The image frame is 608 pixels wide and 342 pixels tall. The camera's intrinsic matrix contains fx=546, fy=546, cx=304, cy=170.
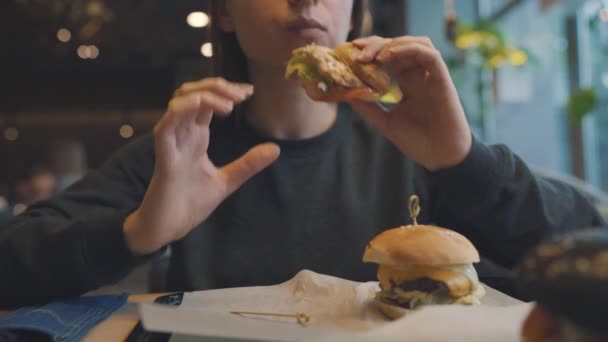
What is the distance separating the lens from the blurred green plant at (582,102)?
152 inches

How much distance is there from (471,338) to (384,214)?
91 cm

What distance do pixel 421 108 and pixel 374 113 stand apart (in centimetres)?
13

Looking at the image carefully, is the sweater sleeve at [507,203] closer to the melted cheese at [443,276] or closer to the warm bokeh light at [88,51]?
the melted cheese at [443,276]

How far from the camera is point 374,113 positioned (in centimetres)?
142

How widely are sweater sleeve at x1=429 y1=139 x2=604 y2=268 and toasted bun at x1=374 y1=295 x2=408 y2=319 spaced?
1.14 feet

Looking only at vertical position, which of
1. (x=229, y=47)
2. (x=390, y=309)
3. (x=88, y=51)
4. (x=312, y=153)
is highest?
(x=88, y=51)

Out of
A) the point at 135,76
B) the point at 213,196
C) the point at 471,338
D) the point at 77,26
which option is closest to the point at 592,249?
the point at 471,338

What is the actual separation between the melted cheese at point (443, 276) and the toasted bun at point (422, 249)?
0.08 ft

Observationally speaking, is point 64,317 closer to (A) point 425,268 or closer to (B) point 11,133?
(A) point 425,268

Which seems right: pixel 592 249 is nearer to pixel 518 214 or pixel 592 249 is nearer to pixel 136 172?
pixel 518 214

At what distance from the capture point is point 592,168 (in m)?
4.66

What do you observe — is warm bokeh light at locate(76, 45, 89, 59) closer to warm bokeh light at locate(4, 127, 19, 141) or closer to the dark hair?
warm bokeh light at locate(4, 127, 19, 141)

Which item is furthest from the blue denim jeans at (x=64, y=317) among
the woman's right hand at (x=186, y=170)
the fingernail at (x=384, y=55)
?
the fingernail at (x=384, y=55)

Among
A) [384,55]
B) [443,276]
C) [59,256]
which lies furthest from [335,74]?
[59,256]
